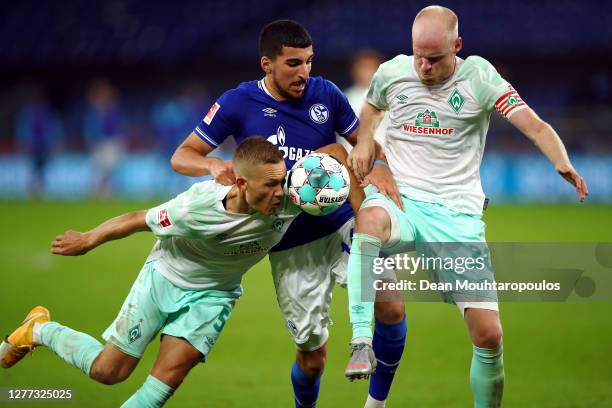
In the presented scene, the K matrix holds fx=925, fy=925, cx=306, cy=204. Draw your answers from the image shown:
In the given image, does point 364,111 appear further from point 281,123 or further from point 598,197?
point 598,197

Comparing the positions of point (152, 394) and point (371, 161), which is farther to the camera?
point (371, 161)

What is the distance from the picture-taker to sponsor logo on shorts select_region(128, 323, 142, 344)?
18.7ft

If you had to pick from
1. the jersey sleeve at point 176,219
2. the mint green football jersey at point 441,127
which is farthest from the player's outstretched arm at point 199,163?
the mint green football jersey at point 441,127

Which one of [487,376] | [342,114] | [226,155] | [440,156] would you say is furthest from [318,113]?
[226,155]

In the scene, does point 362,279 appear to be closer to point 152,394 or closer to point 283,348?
point 152,394

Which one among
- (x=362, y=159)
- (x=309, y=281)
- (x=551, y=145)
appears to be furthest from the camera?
Answer: (x=309, y=281)

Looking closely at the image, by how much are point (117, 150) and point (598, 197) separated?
34.4 feet

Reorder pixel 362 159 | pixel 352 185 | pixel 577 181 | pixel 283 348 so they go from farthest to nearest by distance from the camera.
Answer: pixel 283 348
pixel 352 185
pixel 362 159
pixel 577 181

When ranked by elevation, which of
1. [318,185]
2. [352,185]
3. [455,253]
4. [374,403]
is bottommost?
[374,403]

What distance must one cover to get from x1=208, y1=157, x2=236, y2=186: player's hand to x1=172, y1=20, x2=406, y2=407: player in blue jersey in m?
0.22

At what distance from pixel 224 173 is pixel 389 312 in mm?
1597

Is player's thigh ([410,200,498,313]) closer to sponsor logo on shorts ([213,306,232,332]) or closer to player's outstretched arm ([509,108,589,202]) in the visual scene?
player's outstretched arm ([509,108,589,202])

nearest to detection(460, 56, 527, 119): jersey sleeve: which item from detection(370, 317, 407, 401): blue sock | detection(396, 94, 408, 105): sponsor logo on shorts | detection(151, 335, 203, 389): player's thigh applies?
detection(396, 94, 408, 105): sponsor logo on shorts

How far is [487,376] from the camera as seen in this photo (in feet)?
18.1
